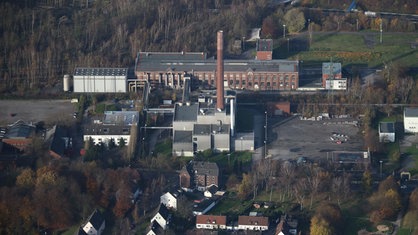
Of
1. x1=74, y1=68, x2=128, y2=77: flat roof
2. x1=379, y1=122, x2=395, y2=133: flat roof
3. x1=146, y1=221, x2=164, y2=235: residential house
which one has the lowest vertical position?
x1=146, y1=221, x2=164, y2=235: residential house

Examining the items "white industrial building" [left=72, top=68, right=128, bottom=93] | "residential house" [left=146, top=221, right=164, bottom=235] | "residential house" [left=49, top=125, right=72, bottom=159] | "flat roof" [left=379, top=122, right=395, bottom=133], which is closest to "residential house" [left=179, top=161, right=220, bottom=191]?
"residential house" [left=146, top=221, right=164, bottom=235]

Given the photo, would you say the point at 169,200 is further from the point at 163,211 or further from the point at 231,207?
the point at 231,207

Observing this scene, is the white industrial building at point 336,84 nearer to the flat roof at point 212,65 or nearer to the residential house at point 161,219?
the flat roof at point 212,65

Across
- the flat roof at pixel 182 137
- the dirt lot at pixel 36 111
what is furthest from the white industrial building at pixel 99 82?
the flat roof at pixel 182 137

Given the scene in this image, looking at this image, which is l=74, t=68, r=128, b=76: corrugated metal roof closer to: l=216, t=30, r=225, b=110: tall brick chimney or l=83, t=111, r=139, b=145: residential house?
l=83, t=111, r=139, b=145: residential house

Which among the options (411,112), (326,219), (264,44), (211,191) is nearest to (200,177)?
(211,191)
